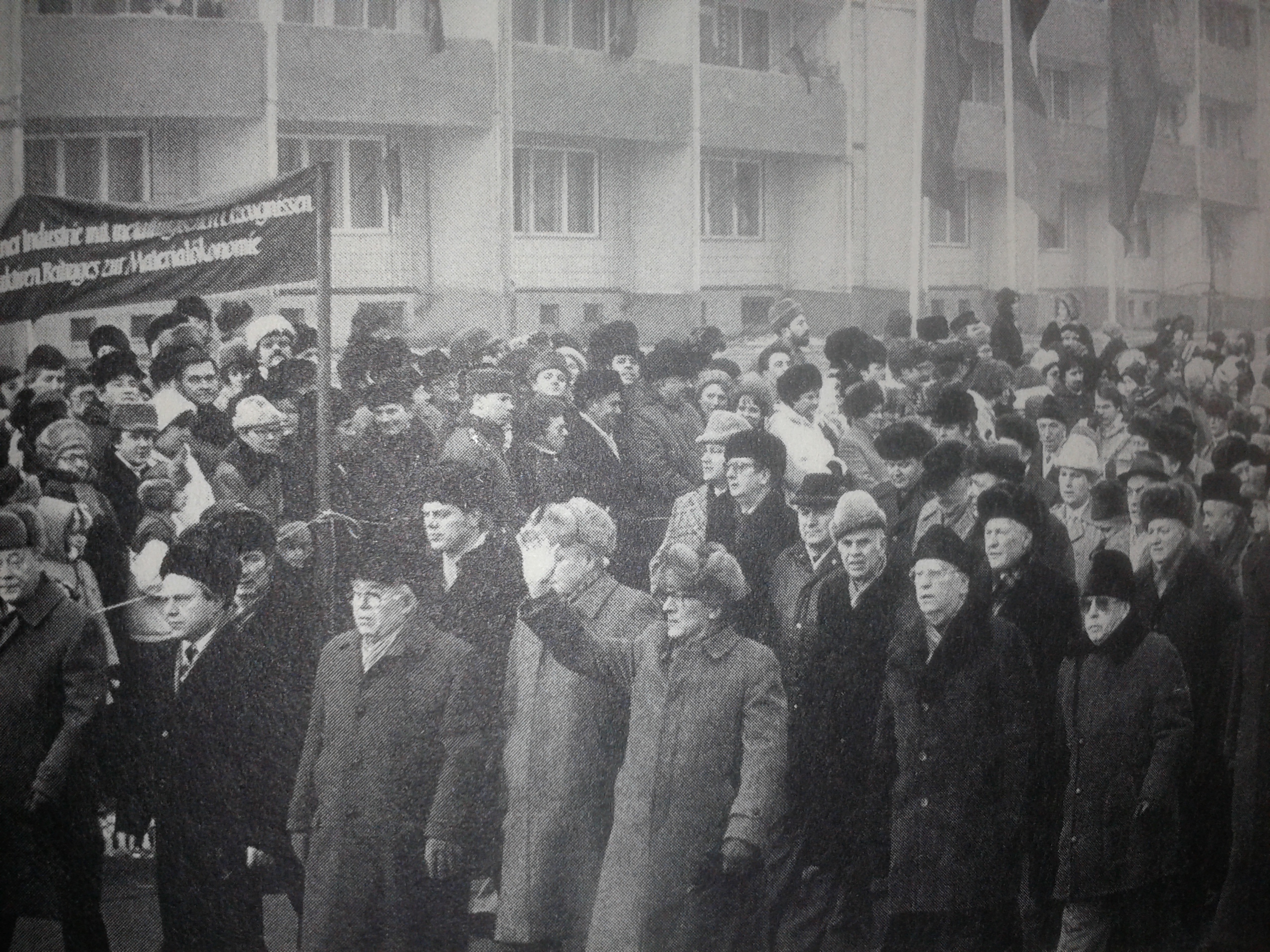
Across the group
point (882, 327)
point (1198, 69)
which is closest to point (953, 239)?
point (882, 327)

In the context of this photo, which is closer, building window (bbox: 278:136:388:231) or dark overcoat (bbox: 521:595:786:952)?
building window (bbox: 278:136:388:231)

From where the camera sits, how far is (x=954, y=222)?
14.4 ft

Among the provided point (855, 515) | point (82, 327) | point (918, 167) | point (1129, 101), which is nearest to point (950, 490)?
point (855, 515)

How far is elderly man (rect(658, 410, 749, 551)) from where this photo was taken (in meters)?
3.75

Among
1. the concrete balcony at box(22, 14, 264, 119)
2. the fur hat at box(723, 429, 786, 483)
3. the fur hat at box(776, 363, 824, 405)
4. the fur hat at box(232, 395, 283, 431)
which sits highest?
the concrete balcony at box(22, 14, 264, 119)

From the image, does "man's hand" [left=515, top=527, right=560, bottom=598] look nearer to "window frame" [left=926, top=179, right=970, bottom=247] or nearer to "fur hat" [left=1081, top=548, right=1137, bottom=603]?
"window frame" [left=926, top=179, right=970, bottom=247]

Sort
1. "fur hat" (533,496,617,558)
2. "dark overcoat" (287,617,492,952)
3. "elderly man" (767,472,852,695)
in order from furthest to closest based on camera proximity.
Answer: "elderly man" (767,472,852,695)
"fur hat" (533,496,617,558)
"dark overcoat" (287,617,492,952)

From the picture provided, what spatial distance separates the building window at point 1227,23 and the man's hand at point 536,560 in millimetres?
3151

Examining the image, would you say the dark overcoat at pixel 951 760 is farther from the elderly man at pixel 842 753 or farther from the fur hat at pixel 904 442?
the fur hat at pixel 904 442

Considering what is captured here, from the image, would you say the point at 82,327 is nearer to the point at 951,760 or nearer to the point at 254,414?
the point at 254,414

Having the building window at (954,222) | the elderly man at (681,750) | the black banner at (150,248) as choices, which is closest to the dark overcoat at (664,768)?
the elderly man at (681,750)

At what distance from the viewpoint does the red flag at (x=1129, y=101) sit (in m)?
4.71

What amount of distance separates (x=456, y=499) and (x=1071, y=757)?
6.88 feet

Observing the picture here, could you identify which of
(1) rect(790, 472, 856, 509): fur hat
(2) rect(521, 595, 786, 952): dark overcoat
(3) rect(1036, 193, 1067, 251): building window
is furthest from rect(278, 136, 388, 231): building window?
(3) rect(1036, 193, 1067, 251): building window
